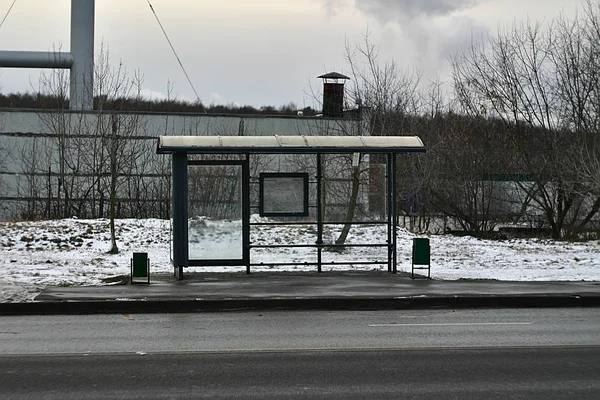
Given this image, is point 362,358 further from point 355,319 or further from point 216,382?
point 355,319

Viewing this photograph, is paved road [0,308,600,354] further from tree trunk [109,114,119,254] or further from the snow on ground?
tree trunk [109,114,119,254]

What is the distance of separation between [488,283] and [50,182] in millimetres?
24772

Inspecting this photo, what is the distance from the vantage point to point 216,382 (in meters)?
7.58

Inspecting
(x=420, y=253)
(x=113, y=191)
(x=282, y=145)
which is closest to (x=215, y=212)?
(x=282, y=145)

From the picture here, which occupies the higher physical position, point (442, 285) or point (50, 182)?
point (50, 182)

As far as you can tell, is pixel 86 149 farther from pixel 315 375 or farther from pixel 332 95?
pixel 315 375

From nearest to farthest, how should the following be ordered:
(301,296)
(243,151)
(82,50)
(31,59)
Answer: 1. (301,296)
2. (243,151)
3. (82,50)
4. (31,59)

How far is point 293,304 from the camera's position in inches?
531

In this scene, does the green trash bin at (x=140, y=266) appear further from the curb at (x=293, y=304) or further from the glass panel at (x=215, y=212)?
the curb at (x=293, y=304)

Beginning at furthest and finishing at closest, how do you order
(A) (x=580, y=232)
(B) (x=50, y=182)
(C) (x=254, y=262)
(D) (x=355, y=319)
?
(B) (x=50, y=182) < (A) (x=580, y=232) < (C) (x=254, y=262) < (D) (x=355, y=319)

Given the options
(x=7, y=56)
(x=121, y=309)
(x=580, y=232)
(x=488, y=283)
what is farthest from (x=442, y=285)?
(x=7, y=56)

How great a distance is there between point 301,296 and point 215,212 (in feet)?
12.4

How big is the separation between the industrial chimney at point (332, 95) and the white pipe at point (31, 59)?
11.9 m

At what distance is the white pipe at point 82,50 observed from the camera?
37.6m
